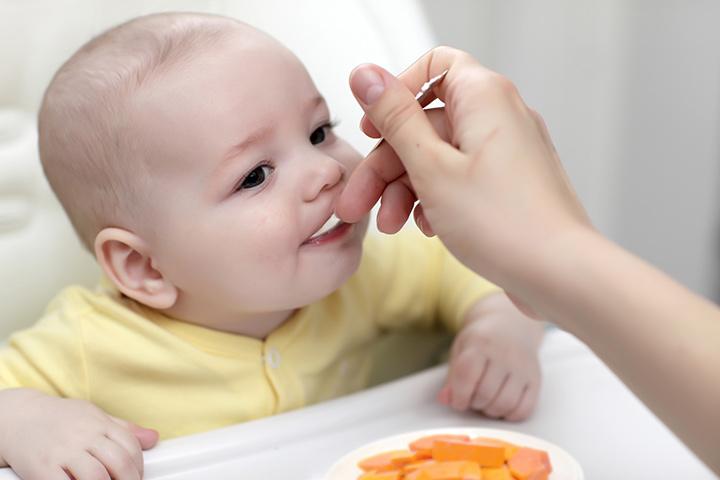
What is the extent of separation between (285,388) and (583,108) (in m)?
0.99

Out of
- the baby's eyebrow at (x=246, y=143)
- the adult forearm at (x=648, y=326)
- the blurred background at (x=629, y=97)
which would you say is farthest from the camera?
the blurred background at (x=629, y=97)

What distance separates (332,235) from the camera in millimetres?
714

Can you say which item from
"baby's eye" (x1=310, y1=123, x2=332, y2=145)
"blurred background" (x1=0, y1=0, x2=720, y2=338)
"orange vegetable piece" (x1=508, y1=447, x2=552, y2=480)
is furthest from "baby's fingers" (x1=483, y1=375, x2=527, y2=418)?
"blurred background" (x1=0, y1=0, x2=720, y2=338)

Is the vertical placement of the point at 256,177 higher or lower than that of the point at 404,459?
higher

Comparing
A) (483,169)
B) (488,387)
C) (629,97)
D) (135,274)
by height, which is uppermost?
(483,169)

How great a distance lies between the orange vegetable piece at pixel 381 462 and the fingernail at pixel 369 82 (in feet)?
0.78

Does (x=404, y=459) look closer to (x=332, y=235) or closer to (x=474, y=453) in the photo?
(x=474, y=453)

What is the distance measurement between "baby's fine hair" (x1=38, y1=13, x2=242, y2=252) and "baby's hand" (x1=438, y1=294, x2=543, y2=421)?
0.28m

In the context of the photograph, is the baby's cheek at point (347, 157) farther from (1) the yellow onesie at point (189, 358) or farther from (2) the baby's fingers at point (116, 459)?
(2) the baby's fingers at point (116, 459)

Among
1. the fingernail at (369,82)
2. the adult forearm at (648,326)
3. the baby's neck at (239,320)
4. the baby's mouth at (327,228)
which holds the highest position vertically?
the fingernail at (369,82)

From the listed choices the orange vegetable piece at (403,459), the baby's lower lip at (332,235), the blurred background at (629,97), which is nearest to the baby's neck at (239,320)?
the baby's lower lip at (332,235)

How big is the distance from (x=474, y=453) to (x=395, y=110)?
23cm

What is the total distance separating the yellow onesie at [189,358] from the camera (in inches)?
28.2

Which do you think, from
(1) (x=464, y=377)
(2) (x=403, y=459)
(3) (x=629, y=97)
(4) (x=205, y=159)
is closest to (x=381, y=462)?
(2) (x=403, y=459)
